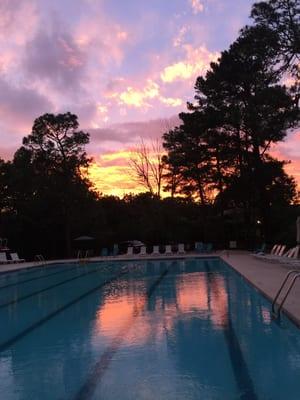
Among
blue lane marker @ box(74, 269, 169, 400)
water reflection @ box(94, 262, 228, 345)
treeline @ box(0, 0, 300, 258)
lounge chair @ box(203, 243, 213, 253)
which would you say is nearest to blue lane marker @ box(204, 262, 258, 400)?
water reflection @ box(94, 262, 228, 345)

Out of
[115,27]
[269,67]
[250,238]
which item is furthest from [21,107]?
[250,238]

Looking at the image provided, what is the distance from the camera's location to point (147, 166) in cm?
4016

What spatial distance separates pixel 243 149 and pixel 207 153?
2.50 m

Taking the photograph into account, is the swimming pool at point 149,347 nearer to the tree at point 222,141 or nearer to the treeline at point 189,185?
the tree at point 222,141

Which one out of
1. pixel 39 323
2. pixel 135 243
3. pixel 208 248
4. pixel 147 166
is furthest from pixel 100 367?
pixel 147 166

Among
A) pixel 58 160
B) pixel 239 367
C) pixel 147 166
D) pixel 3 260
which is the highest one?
pixel 147 166

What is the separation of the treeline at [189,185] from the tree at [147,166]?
3138 millimetres

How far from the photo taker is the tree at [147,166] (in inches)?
1575

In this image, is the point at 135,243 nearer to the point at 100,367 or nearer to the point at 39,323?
the point at 39,323

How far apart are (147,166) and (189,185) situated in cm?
498

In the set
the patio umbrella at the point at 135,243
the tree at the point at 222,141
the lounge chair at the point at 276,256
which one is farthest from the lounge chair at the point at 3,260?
the tree at the point at 222,141

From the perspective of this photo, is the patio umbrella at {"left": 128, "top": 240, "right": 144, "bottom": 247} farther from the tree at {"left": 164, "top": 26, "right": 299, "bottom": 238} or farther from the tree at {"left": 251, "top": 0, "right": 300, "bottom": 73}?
the tree at {"left": 251, "top": 0, "right": 300, "bottom": 73}

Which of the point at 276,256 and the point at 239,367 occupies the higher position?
the point at 276,256

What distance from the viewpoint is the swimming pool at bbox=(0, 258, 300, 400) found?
4730 millimetres
